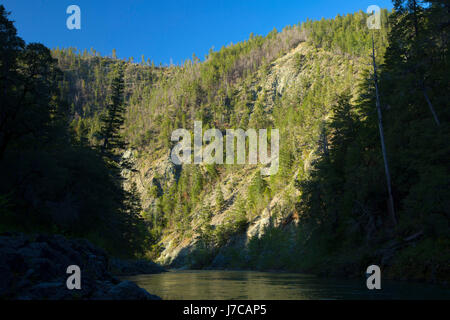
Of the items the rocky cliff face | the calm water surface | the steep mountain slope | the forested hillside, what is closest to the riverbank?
the calm water surface

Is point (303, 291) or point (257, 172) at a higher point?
point (257, 172)

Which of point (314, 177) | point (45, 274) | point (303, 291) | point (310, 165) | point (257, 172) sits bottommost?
point (303, 291)

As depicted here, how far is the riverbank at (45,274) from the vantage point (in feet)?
32.6

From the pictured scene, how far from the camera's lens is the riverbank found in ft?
32.6

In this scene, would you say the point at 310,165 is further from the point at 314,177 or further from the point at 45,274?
the point at 45,274

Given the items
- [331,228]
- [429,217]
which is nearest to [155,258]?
[331,228]

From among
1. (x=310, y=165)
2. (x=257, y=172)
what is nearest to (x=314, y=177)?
(x=310, y=165)

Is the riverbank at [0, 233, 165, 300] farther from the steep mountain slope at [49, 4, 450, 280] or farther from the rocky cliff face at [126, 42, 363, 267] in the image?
the rocky cliff face at [126, 42, 363, 267]

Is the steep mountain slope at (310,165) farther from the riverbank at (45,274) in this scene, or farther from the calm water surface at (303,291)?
the riverbank at (45,274)

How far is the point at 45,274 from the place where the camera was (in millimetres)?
11492

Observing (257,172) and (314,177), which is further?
(257,172)

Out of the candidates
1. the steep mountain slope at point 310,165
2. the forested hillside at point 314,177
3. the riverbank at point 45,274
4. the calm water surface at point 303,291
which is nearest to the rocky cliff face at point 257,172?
the steep mountain slope at point 310,165
